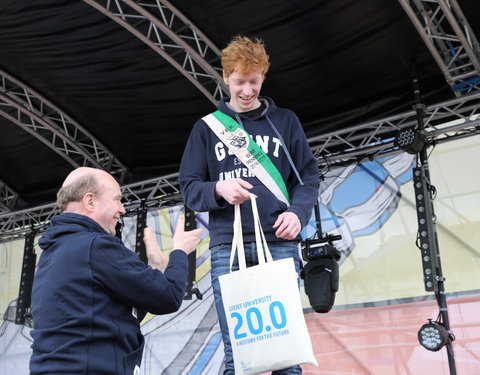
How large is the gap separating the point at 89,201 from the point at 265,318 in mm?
581

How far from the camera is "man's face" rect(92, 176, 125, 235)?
1.70 meters

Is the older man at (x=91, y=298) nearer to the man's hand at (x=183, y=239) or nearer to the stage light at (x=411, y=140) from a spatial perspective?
the man's hand at (x=183, y=239)

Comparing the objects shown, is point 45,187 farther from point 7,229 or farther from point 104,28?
point 104,28

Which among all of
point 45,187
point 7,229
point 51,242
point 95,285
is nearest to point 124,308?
point 95,285

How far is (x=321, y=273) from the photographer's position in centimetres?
605

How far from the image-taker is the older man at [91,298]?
150cm

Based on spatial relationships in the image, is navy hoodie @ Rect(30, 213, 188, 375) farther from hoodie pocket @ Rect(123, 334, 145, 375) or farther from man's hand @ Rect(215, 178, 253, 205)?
man's hand @ Rect(215, 178, 253, 205)

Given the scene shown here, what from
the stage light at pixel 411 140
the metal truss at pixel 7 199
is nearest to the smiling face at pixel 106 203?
the stage light at pixel 411 140

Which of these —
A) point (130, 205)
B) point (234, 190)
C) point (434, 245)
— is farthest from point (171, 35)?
point (234, 190)

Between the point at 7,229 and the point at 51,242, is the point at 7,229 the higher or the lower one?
the higher one

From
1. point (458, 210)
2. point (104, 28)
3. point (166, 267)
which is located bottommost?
point (166, 267)

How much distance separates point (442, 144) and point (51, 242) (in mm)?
5409

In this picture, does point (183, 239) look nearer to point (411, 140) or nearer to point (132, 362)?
point (132, 362)

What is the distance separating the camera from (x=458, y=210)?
613cm
